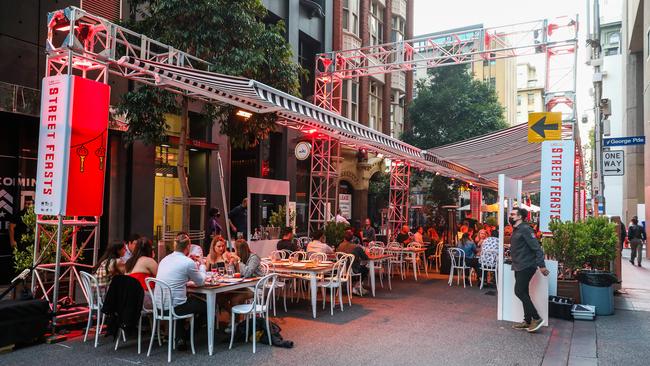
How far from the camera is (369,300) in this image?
10.1m

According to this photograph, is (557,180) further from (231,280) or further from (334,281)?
(231,280)

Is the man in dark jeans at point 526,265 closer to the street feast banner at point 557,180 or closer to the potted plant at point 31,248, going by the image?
the street feast banner at point 557,180

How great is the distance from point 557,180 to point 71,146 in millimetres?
8565

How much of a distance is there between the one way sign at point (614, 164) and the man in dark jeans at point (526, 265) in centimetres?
615

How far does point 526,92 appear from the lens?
85.1 meters

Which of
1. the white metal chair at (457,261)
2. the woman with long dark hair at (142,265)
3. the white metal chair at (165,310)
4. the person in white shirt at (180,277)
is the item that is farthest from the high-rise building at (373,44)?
the white metal chair at (165,310)

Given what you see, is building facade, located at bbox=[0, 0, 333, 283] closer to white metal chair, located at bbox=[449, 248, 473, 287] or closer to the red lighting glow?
the red lighting glow

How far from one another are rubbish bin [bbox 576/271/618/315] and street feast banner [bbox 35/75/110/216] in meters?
8.31

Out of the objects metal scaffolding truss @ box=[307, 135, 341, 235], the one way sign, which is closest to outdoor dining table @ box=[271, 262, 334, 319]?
metal scaffolding truss @ box=[307, 135, 341, 235]

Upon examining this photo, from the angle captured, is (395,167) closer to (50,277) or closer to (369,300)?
(369,300)

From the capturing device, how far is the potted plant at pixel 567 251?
9312mm

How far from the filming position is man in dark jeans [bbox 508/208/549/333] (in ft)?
25.5

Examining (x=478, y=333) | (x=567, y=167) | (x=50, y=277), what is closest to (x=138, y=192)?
(x=50, y=277)

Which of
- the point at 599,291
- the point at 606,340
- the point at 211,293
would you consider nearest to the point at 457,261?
the point at 599,291
